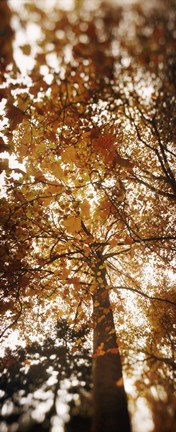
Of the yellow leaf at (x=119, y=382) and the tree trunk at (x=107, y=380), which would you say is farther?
the yellow leaf at (x=119, y=382)

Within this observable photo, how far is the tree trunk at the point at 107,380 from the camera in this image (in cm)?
385

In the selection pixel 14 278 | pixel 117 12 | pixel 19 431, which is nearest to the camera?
pixel 117 12

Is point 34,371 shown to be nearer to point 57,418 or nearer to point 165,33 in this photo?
point 57,418

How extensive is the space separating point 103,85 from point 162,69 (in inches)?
49.7

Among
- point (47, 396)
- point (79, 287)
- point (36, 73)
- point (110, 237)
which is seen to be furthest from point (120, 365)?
point (36, 73)

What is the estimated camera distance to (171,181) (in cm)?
818

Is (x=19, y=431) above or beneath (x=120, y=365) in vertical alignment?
beneath

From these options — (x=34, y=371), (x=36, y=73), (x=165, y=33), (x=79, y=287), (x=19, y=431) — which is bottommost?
(x=19, y=431)

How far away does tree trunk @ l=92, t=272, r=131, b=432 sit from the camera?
385 cm

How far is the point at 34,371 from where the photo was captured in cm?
566

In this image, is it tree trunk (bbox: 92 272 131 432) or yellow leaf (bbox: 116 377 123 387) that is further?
yellow leaf (bbox: 116 377 123 387)

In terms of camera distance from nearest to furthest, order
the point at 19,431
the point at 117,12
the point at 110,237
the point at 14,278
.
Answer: the point at 117,12, the point at 19,431, the point at 14,278, the point at 110,237

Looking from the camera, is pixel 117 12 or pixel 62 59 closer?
pixel 117 12

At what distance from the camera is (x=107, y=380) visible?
4.63m
